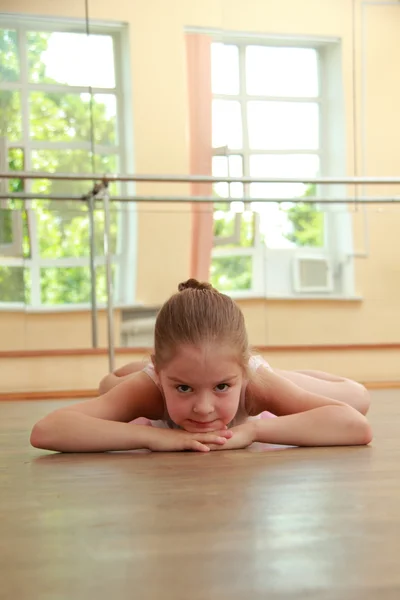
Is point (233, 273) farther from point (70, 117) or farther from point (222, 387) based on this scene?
point (222, 387)

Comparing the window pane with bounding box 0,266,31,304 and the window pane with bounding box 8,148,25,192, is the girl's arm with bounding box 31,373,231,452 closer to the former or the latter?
the window pane with bounding box 0,266,31,304

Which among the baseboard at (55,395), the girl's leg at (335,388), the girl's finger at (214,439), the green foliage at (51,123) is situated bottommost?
the baseboard at (55,395)

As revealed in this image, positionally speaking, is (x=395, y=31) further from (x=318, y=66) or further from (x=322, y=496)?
(x=322, y=496)

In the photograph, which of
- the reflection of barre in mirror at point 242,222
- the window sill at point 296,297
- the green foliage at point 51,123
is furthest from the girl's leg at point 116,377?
the green foliage at point 51,123

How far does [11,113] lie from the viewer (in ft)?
13.2

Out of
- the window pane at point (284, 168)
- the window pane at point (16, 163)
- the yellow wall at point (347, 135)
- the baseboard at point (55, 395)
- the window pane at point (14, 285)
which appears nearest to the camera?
the baseboard at point (55, 395)

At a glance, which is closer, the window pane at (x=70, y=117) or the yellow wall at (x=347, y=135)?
the yellow wall at (x=347, y=135)

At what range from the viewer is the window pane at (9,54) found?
404cm

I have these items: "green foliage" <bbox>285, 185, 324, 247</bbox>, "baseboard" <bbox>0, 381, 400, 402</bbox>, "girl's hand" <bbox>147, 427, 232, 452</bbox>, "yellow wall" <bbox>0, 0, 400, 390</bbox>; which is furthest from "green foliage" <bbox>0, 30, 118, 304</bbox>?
"girl's hand" <bbox>147, 427, 232, 452</bbox>

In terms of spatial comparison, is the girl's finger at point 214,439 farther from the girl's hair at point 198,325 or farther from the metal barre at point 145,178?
the metal barre at point 145,178

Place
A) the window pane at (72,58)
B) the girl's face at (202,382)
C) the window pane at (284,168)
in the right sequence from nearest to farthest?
the girl's face at (202,382) < the window pane at (72,58) < the window pane at (284,168)

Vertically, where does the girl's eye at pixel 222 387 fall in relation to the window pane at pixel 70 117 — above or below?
below

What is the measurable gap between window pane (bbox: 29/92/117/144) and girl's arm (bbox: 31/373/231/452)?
2.94 m

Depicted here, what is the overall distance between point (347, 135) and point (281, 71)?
1.67 ft
